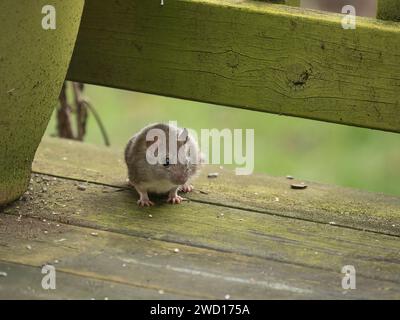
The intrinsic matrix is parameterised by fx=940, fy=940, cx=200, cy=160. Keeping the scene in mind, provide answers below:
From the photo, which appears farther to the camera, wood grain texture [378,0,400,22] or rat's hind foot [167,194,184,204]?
rat's hind foot [167,194,184,204]

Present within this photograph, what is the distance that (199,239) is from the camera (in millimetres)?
3451

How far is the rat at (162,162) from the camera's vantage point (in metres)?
3.91

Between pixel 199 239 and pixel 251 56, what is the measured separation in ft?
2.58

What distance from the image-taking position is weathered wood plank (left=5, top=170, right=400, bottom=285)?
332cm

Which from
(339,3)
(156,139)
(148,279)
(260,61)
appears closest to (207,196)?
(156,139)

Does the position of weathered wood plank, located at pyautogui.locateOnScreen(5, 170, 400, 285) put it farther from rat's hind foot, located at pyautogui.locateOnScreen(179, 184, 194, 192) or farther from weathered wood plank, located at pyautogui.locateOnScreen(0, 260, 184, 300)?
weathered wood plank, located at pyautogui.locateOnScreen(0, 260, 184, 300)

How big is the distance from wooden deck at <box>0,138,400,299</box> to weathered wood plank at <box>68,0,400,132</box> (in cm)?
41

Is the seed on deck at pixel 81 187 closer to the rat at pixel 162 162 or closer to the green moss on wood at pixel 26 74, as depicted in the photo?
the rat at pixel 162 162

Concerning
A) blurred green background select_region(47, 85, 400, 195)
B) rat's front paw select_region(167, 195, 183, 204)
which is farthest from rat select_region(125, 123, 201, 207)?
blurred green background select_region(47, 85, 400, 195)

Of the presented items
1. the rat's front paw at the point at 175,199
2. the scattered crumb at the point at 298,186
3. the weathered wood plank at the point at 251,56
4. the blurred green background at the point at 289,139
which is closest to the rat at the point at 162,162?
the rat's front paw at the point at 175,199

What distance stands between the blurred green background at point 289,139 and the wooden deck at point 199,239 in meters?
2.14

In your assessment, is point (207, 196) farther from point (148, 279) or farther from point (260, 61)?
point (148, 279)

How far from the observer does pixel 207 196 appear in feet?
12.9

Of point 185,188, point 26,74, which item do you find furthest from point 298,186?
point 26,74
